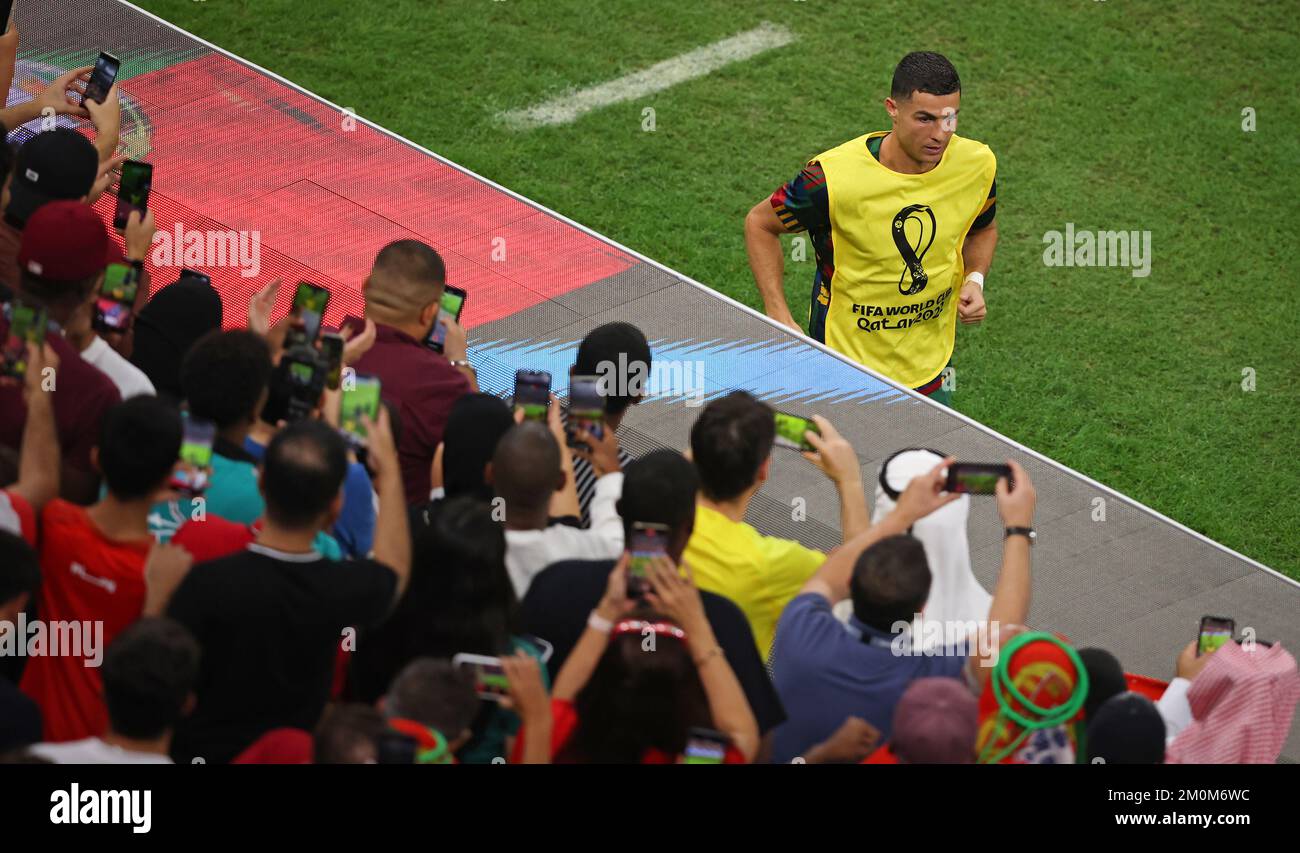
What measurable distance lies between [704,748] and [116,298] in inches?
107

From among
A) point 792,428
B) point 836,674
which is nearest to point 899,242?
point 792,428

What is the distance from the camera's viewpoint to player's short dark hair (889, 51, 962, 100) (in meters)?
6.65

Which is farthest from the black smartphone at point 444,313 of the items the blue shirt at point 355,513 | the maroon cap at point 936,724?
the maroon cap at point 936,724

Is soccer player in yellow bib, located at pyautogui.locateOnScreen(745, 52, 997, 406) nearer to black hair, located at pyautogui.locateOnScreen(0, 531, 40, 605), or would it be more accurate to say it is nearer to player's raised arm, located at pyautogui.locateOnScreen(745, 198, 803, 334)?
player's raised arm, located at pyautogui.locateOnScreen(745, 198, 803, 334)

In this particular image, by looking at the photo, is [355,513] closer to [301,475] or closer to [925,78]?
[301,475]

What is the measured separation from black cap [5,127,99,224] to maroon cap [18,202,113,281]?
643 mm

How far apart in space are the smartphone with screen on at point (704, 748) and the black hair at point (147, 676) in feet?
3.80

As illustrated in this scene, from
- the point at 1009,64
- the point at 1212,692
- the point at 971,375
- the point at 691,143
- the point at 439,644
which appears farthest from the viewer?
the point at 1009,64

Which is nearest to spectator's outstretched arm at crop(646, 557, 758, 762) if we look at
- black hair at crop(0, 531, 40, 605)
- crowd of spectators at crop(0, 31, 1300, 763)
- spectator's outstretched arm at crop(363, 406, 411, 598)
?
crowd of spectators at crop(0, 31, 1300, 763)

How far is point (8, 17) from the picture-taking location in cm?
801

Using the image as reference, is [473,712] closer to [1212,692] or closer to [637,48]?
[1212,692]

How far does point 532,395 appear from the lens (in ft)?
17.6
